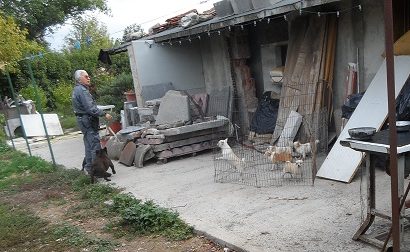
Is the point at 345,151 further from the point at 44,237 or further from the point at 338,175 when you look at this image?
the point at 44,237

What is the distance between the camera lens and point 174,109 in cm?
905

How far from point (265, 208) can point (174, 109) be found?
4473mm

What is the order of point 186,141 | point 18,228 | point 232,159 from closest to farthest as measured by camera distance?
point 18,228 → point 232,159 → point 186,141

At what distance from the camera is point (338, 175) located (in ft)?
18.5

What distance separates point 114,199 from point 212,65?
18.6 feet

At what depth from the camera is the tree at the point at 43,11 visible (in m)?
21.9

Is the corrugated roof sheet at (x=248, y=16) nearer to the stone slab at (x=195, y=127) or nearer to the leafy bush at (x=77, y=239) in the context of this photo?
the stone slab at (x=195, y=127)

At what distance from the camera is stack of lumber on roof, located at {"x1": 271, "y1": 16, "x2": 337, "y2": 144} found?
722cm

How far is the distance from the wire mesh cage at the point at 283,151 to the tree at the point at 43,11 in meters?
17.3

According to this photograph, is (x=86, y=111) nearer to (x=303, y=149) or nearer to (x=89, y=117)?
(x=89, y=117)

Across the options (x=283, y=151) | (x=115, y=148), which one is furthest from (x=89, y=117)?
(x=283, y=151)

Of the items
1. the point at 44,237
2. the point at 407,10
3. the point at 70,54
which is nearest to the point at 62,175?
the point at 44,237

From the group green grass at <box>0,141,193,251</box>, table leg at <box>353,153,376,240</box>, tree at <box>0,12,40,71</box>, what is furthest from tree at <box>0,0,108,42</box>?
table leg at <box>353,153,376,240</box>

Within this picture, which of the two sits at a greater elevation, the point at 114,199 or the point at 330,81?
the point at 330,81
